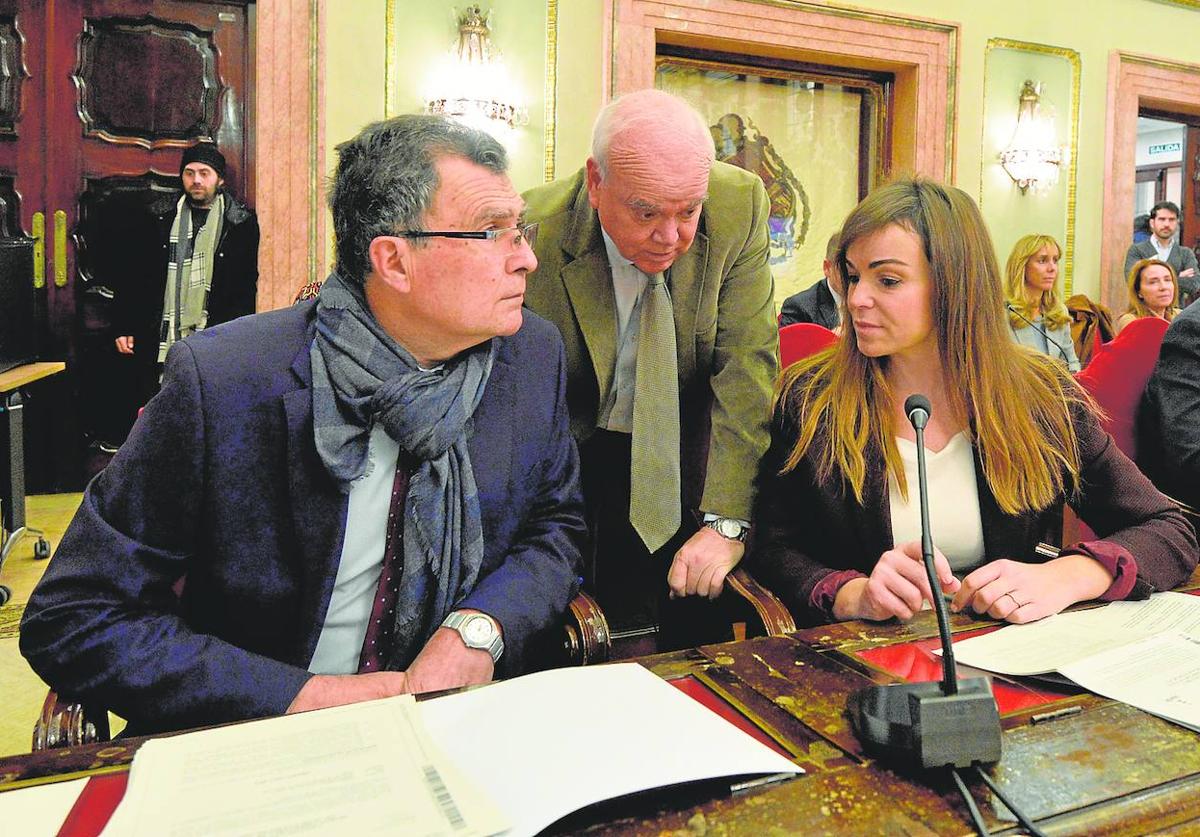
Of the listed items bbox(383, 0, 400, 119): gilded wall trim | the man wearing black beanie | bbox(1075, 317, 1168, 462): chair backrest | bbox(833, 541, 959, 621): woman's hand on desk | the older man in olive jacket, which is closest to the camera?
bbox(833, 541, 959, 621): woman's hand on desk

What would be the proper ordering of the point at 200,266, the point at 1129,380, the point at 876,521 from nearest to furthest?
the point at 876,521, the point at 1129,380, the point at 200,266

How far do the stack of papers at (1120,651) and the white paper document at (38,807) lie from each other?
0.97 meters

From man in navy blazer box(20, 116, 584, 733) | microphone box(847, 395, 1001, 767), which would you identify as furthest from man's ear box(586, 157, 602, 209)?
microphone box(847, 395, 1001, 767)

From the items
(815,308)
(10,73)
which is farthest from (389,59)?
(815,308)

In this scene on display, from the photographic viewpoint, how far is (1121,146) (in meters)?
6.82

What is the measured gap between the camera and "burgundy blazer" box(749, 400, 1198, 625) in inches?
62.0

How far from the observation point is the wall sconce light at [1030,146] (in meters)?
6.39

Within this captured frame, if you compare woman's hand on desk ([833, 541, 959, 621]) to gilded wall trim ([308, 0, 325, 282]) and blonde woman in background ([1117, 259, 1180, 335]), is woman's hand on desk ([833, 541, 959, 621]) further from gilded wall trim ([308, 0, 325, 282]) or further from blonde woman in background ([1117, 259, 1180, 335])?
blonde woman in background ([1117, 259, 1180, 335])

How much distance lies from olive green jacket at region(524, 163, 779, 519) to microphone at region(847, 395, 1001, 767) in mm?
1017

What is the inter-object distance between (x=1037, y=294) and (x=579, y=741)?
5988mm

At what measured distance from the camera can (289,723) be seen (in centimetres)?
93

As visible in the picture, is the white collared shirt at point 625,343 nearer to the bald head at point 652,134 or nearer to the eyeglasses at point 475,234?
the bald head at point 652,134

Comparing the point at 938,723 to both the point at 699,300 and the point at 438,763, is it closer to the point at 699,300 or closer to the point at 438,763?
the point at 438,763

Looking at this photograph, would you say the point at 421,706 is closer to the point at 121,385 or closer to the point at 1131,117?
the point at 121,385
